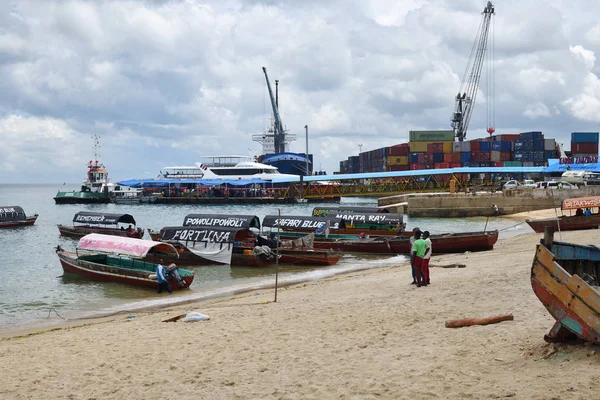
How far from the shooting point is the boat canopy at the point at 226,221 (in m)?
31.2

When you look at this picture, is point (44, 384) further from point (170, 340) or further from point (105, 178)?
point (105, 178)

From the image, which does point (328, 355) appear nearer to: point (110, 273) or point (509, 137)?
point (110, 273)

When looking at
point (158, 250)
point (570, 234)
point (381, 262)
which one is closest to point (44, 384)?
point (158, 250)

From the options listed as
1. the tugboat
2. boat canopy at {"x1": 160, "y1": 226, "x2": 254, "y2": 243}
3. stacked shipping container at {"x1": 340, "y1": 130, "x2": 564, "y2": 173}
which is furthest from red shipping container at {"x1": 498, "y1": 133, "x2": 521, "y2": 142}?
boat canopy at {"x1": 160, "y1": 226, "x2": 254, "y2": 243}

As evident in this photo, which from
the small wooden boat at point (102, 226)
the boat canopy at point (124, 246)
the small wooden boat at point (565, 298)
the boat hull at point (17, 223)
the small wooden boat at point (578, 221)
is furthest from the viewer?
the boat hull at point (17, 223)

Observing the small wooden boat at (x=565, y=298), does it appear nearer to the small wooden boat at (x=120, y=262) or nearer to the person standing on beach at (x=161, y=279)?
the person standing on beach at (x=161, y=279)

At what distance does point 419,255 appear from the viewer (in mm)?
15383

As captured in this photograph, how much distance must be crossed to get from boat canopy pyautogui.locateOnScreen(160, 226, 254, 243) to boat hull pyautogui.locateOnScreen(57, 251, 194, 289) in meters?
4.76

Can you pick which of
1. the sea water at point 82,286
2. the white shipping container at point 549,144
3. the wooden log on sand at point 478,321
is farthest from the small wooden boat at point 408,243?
the white shipping container at point 549,144

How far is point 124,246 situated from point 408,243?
46.8 feet

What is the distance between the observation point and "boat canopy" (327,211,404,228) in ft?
117

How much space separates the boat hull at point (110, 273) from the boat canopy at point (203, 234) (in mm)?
4755

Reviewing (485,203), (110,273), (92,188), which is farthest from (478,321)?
(92,188)

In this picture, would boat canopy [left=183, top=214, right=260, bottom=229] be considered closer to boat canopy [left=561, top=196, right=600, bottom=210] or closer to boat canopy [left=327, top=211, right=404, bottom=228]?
boat canopy [left=327, top=211, right=404, bottom=228]
